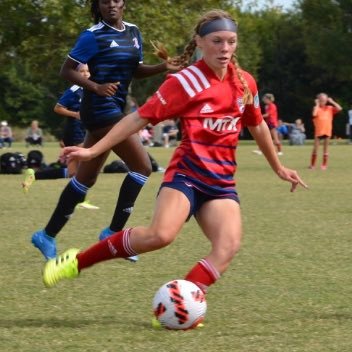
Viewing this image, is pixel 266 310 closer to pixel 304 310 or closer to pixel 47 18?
pixel 304 310

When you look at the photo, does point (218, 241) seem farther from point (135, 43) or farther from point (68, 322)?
point (135, 43)

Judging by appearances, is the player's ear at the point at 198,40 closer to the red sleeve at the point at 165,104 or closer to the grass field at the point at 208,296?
the red sleeve at the point at 165,104

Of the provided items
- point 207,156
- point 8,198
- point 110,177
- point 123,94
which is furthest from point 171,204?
point 110,177

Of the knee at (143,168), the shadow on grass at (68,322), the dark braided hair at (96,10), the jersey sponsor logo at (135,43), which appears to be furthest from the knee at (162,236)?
the dark braided hair at (96,10)

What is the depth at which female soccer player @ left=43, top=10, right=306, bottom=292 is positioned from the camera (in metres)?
6.06

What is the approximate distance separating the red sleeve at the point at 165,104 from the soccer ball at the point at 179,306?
0.91 metres

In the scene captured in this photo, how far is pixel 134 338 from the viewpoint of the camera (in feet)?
18.7

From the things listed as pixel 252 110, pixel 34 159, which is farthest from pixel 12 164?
pixel 252 110

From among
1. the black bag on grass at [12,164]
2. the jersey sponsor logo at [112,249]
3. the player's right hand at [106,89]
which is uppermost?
the player's right hand at [106,89]

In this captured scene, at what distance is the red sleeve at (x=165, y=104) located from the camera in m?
6.06

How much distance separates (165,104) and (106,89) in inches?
80.2

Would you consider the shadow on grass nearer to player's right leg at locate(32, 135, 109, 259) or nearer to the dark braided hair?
player's right leg at locate(32, 135, 109, 259)

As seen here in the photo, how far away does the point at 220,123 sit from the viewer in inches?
242

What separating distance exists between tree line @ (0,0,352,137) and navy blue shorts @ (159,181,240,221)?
577 cm
